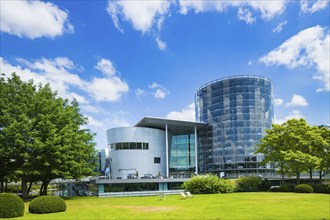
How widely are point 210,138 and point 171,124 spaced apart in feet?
39.3

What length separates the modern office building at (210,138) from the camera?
68188 mm

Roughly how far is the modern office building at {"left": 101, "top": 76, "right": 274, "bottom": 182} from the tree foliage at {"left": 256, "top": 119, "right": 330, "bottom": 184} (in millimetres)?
23135

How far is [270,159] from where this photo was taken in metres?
49.1

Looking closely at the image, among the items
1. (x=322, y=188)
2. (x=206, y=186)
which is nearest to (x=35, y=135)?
(x=206, y=186)

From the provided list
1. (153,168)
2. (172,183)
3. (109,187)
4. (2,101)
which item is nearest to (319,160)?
(172,183)

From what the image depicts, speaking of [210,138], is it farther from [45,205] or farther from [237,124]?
[45,205]

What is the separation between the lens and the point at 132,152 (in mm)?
67562

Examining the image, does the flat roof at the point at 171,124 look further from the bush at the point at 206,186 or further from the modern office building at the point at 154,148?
the bush at the point at 206,186

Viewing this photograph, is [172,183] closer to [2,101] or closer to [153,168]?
[153,168]

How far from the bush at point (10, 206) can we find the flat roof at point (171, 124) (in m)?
45.4

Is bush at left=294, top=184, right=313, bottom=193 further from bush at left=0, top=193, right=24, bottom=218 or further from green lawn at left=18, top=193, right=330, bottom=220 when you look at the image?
bush at left=0, top=193, right=24, bottom=218

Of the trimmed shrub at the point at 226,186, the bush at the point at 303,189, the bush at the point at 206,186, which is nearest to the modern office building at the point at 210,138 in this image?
the bush at the point at 206,186

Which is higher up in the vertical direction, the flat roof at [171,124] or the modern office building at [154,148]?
the flat roof at [171,124]

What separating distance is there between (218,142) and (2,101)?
50420 millimetres
